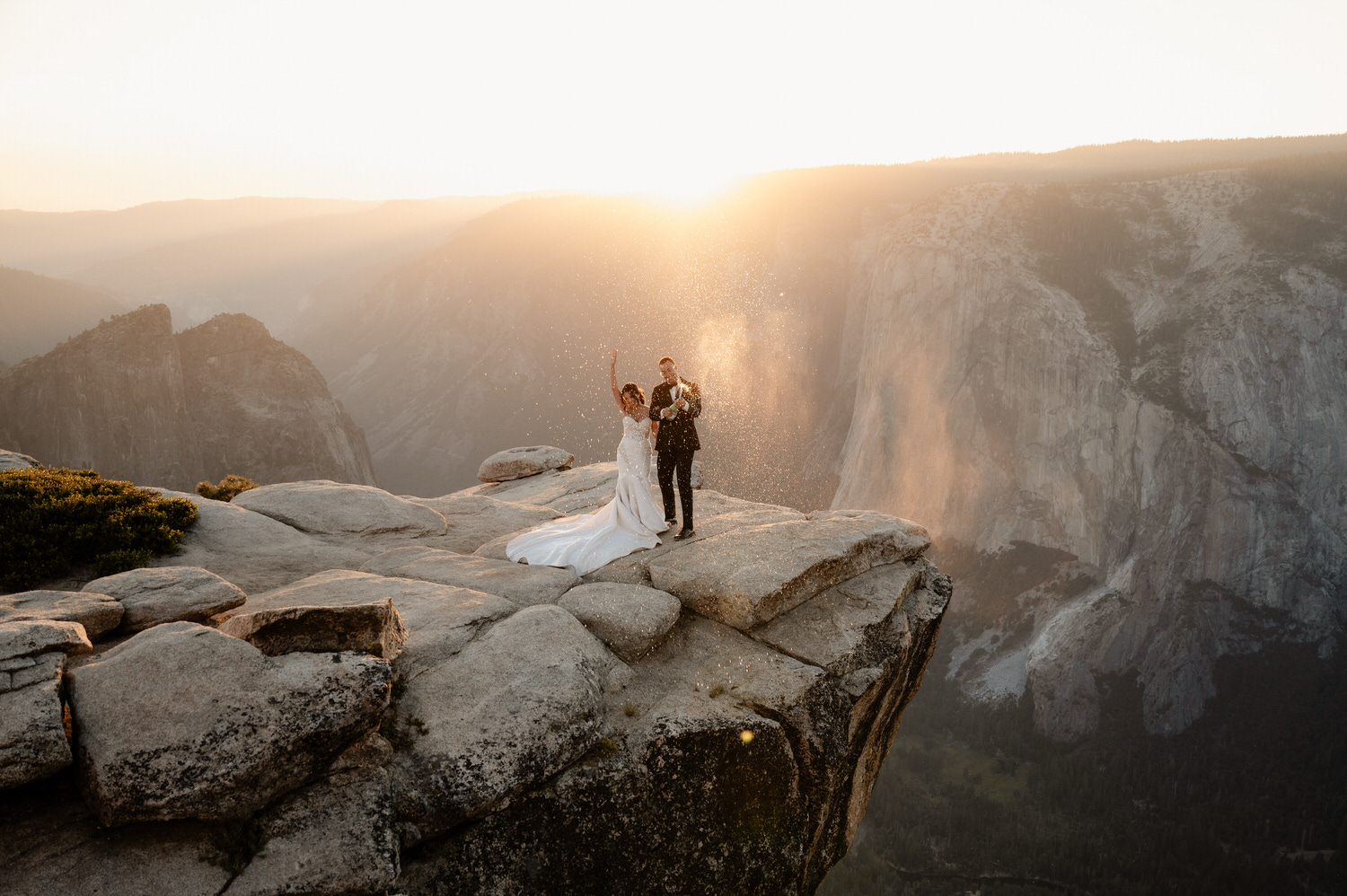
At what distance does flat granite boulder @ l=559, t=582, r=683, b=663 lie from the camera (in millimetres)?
8602

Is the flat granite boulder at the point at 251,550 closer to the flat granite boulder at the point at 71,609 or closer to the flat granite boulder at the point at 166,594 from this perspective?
the flat granite boulder at the point at 166,594

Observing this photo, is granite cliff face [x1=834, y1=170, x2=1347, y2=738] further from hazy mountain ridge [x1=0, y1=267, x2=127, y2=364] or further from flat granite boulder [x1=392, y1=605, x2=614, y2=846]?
hazy mountain ridge [x1=0, y1=267, x2=127, y2=364]

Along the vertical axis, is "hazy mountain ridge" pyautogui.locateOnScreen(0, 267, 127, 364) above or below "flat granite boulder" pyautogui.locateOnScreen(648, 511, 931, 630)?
above

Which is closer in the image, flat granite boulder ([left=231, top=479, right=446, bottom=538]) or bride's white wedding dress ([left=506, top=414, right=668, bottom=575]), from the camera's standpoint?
bride's white wedding dress ([left=506, top=414, right=668, bottom=575])

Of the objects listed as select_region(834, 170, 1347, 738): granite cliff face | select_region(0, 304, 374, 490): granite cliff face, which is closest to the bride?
select_region(834, 170, 1347, 738): granite cliff face

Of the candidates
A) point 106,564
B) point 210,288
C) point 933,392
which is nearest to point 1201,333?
point 933,392

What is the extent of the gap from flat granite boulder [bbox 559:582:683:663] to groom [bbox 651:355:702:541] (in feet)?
7.38

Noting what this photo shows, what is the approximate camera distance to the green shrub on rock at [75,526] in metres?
9.02

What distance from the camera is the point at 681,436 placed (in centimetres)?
1141

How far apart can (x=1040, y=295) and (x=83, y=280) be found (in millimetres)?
171672

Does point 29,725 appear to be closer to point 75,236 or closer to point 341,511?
point 341,511

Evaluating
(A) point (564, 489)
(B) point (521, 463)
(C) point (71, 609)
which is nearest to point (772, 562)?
(C) point (71, 609)

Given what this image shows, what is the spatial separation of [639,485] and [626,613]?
341 cm

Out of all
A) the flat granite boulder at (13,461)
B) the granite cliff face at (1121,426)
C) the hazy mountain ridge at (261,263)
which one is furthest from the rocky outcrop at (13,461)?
the hazy mountain ridge at (261,263)
